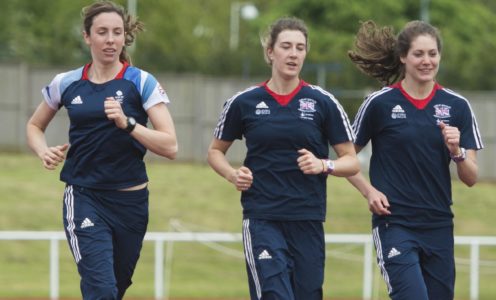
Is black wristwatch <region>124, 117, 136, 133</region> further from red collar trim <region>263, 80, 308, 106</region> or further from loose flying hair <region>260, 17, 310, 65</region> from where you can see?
loose flying hair <region>260, 17, 310, 65</region>

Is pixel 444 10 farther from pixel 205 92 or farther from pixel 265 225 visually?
pixel 265 225

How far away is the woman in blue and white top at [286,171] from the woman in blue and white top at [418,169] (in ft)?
0.89

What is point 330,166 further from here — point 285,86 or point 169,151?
point 169,151

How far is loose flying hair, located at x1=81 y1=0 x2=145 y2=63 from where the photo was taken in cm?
846

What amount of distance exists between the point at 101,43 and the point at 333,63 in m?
29.4

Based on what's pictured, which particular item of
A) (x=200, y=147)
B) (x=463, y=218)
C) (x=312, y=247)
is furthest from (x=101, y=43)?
(x=200, y=147)

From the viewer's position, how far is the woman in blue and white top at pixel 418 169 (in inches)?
331

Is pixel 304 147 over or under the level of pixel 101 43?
under

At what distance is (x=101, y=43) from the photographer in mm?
8430

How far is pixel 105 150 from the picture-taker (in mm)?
8438

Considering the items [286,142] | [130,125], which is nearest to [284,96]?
[286,142]

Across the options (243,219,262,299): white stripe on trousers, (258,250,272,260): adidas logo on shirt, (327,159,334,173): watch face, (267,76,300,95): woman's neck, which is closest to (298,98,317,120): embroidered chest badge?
(267,76,300,95): woman's neck

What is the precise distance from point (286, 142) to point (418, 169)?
876 millimetres

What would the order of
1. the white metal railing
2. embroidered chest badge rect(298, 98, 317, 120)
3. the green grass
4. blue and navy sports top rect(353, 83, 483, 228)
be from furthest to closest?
the green grass < the white metal railing < blue and navy sports top rect(353, 83, 483, 228) < embroidered chest badge rect(298, 98, 317, 120)
